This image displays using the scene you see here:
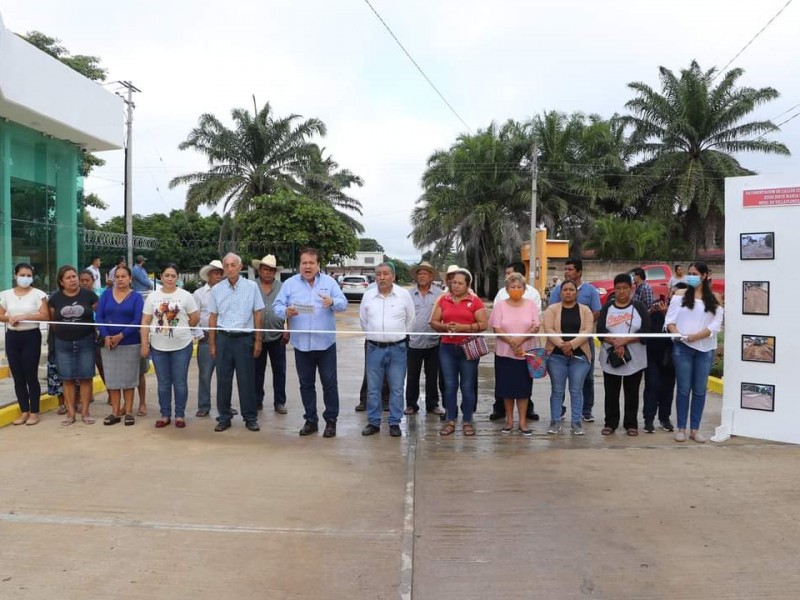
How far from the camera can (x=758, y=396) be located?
6.14m

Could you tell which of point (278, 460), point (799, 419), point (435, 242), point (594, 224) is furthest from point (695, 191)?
point (278, 460)

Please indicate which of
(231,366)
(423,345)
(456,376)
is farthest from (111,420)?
(456,376)

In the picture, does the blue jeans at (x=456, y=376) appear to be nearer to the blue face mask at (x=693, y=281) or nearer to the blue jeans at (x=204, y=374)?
the blue face mask at (x=693, y=281)

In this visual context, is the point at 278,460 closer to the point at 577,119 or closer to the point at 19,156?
the point at 19,156

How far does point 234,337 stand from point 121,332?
121cm

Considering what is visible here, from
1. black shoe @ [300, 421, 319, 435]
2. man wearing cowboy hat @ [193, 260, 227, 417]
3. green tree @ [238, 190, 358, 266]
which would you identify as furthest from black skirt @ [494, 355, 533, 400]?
green tree @ [238, 190, 358, 266]

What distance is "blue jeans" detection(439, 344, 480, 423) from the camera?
6.31 meters

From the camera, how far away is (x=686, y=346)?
6148mm

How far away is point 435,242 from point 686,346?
28296 millimetres

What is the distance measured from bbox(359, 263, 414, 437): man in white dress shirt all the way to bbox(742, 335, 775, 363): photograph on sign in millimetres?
3213

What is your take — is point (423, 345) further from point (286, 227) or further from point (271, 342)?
point (286, 227)

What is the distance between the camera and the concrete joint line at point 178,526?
406 cm

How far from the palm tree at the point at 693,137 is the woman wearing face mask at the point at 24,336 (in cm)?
3032

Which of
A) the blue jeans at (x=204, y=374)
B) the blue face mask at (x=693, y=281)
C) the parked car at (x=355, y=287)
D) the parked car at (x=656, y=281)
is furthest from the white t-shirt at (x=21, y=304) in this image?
the parked car at (x=355, y=287)
